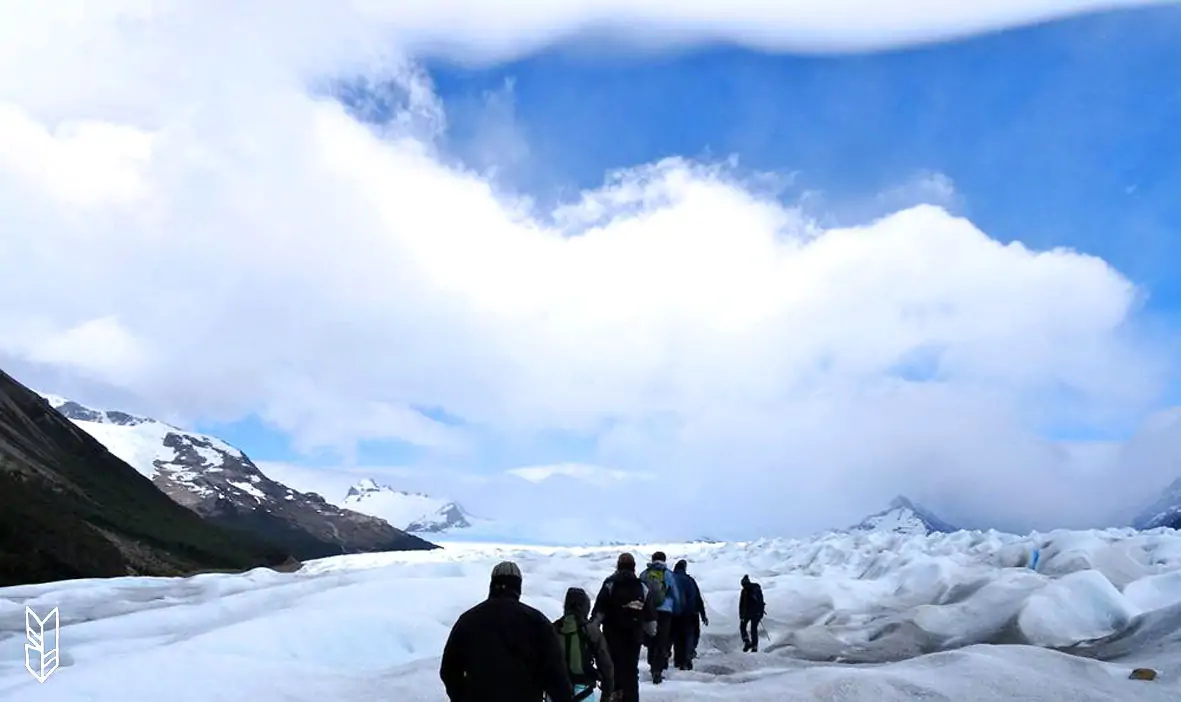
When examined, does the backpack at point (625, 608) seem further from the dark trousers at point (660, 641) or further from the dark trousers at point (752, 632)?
the dark trousers at point (752, 632)

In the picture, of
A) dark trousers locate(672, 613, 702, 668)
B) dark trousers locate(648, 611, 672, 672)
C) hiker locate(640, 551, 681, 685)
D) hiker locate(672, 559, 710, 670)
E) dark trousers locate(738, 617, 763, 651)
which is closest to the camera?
hiker locate(640, 551, 681, 685)

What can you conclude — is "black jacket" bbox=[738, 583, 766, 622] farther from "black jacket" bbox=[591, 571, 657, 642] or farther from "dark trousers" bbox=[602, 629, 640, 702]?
"dark trousers" bbox=[602, 629, 640, 702]

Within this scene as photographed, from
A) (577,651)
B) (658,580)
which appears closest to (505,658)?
(577,651)

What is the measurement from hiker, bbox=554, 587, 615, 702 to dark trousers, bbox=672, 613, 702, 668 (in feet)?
26.9

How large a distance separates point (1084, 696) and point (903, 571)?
34.2 m

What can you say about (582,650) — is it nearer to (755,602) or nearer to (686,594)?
(686,594)

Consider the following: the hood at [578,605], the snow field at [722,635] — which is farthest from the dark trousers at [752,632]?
the hood at [578,605]

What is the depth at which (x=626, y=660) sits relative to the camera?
10.0 m

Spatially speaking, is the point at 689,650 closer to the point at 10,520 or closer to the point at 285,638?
the point at 285,638

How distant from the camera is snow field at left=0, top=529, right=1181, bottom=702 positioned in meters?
12.8

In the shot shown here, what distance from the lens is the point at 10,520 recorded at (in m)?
62.5

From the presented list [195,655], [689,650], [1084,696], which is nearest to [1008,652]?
[1084,696]

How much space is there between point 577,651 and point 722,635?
23540 millimetres

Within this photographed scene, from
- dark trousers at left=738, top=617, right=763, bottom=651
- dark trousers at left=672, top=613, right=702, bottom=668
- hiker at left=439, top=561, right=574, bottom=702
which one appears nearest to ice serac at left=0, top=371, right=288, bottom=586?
dark trousers at left=738, top=617, right=763, bottom=651
